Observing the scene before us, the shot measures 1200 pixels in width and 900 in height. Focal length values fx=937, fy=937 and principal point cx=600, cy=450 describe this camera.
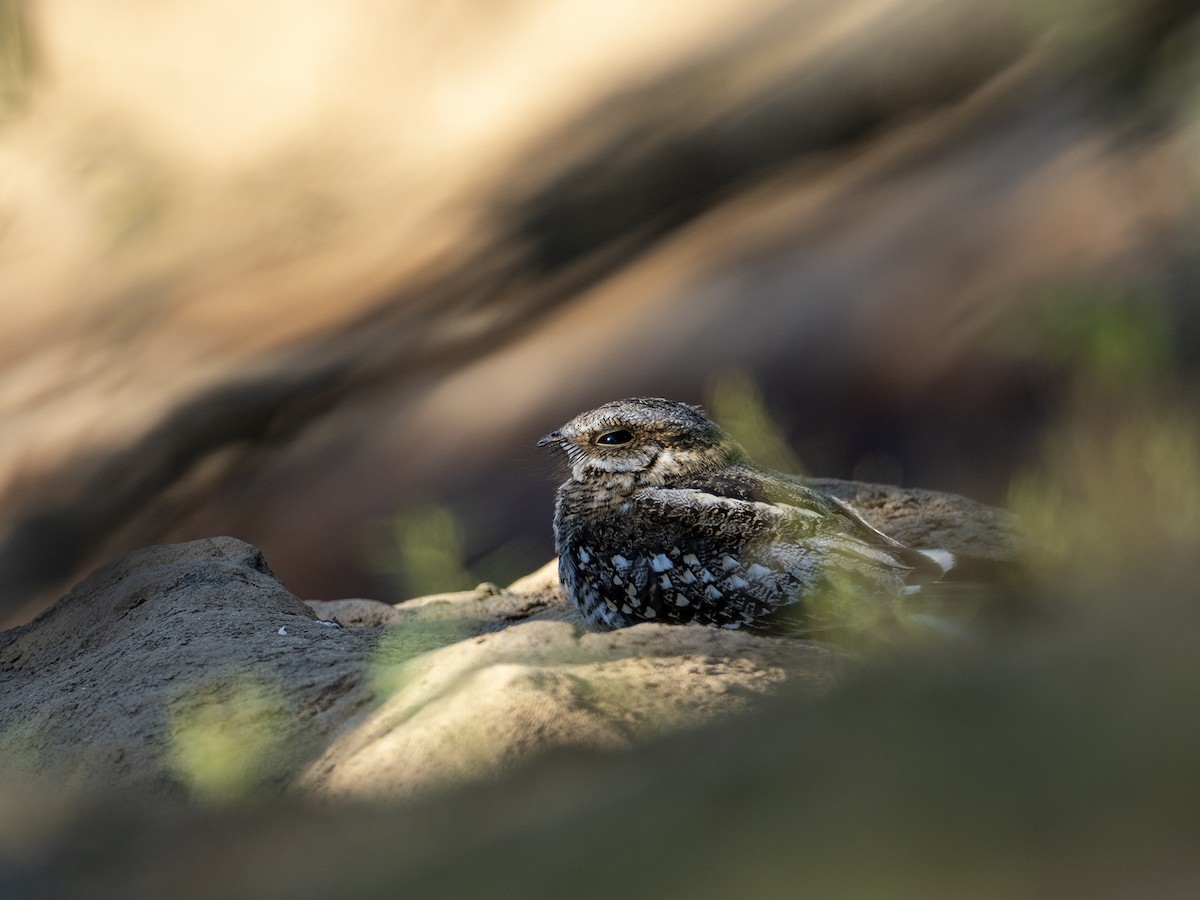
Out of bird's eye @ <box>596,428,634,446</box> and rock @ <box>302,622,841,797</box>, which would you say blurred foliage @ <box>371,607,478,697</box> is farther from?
bird's eye @ <box>596,428,634,446</box>

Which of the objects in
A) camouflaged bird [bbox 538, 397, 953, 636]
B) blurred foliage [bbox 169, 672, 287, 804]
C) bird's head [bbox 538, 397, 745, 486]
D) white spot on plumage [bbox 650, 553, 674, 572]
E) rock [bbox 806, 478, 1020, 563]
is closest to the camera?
blurred foliage [bbox 169, 672, 287, 804]

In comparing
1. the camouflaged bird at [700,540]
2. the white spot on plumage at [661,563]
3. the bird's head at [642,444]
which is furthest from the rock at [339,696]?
the bird's head at [642,444]

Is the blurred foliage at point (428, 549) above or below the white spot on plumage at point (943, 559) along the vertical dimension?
above

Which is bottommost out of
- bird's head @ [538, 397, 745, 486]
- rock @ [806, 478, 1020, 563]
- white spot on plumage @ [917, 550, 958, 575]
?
white spot on plumage @ [917, 550, 958, 575]

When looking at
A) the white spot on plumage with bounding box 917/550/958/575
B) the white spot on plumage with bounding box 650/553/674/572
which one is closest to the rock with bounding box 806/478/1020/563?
the white spot on plumage with bounding box 917/550/958/575

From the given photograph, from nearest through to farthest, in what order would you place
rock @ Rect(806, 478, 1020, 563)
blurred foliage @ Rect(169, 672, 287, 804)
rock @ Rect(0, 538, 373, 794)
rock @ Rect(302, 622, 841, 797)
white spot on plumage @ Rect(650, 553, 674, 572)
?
rock @ Rect(302, 622, 841, 797)
blurred foliage @ Rect(169, 672, 287, 804)
rock @ Rect(0, 538, 373, 794)
white spot on plumage @ Rect(650, 553, 674, 572)
rock @ Rect(806, 478, 1020, 563)

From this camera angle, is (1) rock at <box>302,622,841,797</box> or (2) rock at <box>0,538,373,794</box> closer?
(1) rock at <box>302,622,841,797</box>

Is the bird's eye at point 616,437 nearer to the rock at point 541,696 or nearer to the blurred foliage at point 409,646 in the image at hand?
the blurred foliage at point 409,646

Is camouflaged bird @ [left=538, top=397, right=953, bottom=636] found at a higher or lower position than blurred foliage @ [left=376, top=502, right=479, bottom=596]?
lower
